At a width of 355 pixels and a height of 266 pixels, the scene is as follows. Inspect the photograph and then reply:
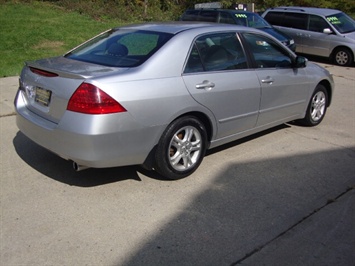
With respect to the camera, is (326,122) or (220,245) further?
(326,122)

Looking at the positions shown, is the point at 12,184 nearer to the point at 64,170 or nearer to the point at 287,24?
A: the point at 64,170

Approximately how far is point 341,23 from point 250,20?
3062 millimetres

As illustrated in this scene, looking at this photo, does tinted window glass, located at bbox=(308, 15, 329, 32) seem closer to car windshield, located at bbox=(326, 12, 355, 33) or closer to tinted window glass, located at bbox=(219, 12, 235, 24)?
car windshield, located at bbox=(326, 12, 355, 33)

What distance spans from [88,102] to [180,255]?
4.94ft

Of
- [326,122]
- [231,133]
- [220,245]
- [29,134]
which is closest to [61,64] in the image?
[29,134]

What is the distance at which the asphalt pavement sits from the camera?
317 centimetres

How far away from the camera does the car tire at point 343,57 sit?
1252 centimetres

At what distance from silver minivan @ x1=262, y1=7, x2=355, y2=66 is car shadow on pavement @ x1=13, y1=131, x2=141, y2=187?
10106mm

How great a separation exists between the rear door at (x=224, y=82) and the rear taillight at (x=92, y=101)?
0.90 meters

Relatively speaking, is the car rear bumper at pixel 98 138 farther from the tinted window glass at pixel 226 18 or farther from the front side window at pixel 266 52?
the tinted window glass at pixel 226 18

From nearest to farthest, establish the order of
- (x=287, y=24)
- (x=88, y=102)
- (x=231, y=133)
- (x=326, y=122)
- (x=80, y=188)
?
(x=88, y=102), (x=80, y=188), (x=231, y=133), (x=326, y=122), (x=287, y=24)

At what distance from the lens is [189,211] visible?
3783mm

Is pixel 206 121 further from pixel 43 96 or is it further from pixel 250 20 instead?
pixel 250 20

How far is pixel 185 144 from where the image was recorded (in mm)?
4340
